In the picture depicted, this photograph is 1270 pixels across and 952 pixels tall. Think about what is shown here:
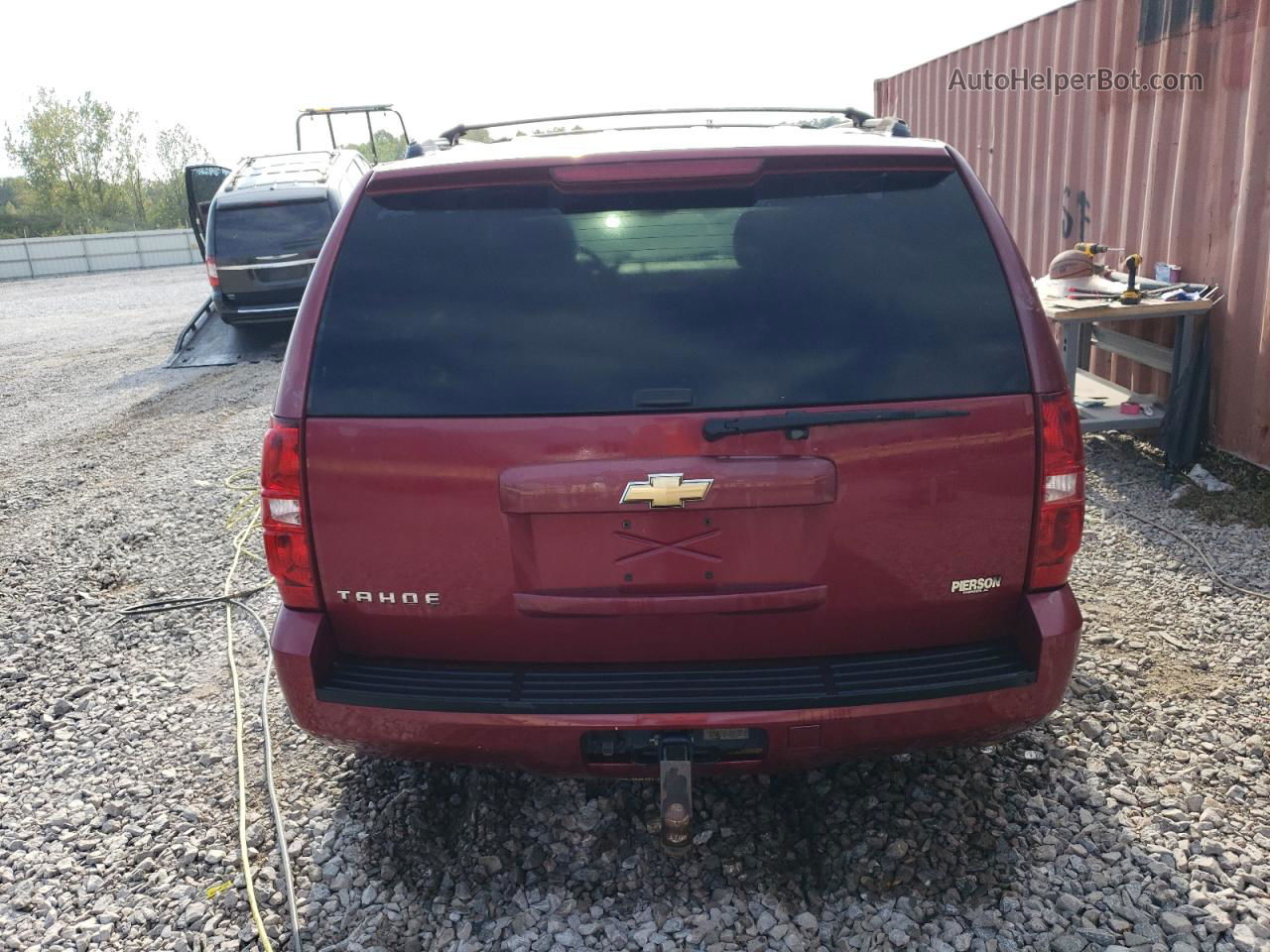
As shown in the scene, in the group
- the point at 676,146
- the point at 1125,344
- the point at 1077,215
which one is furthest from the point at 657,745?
the point at 1077,215

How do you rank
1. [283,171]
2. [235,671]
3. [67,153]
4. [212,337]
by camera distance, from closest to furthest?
[235,671] < [283,171] < [212,337] < [67,153]

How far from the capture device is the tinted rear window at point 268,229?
40.4 ft

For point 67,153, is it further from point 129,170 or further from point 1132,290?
point 1132,290

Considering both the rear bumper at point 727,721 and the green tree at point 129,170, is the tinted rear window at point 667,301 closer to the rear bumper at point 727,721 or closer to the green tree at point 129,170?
the rear bumper at point 727,721

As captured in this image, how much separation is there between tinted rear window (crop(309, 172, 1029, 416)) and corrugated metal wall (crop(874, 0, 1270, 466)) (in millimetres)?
4327

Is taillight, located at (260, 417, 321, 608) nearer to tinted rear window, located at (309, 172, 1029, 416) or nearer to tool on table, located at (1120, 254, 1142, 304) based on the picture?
tinted rear window, located at (309, 172, 1029, 416)

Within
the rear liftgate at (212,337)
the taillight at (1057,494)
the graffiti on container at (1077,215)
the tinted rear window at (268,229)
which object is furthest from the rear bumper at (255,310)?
the taillight at (1057,494)

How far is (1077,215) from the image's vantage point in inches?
308

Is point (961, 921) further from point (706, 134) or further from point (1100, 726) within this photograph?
point (706, 134)

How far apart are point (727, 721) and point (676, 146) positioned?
143cm

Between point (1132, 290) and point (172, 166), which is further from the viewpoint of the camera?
point (172, 166)

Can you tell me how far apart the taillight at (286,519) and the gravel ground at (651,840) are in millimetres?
928

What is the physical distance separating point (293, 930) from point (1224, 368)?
5.98 meters

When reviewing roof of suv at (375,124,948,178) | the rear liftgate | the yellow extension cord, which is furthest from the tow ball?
the rear liftgate
